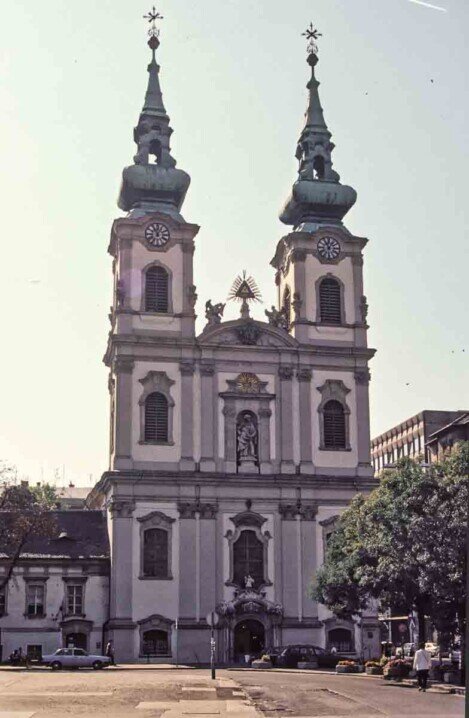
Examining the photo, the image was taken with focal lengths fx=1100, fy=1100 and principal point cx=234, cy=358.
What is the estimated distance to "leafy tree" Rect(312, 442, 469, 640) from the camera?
42.3 meters

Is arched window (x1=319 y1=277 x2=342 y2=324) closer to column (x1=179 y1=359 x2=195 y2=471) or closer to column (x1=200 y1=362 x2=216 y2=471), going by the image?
column (x1=200 y1=362 x2=216 y2=471)

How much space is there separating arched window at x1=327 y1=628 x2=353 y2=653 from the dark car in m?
7.66

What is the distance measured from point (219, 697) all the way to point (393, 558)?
14132mm

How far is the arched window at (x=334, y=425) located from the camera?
229 ft

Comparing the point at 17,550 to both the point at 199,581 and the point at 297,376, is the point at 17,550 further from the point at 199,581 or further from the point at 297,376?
the point at 297,376

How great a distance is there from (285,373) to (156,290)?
32.1ft

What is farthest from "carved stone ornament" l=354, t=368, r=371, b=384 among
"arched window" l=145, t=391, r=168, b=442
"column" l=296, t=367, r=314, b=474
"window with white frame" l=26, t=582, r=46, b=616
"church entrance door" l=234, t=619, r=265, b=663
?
"window with white frame" l=26, t=582, r=46, b=616

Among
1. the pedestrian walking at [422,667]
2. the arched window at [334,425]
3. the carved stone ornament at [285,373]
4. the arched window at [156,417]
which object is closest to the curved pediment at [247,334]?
the carved stone ornament at [285,373]

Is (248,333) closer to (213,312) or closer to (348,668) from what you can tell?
(213,312)

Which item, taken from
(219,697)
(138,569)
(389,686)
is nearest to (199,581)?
(138,569)

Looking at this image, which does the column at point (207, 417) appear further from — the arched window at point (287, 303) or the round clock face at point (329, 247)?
the round clock face at point (329, 247)

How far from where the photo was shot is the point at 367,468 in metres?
69.5

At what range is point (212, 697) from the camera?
34.2m

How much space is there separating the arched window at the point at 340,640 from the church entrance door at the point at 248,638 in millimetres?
4224
